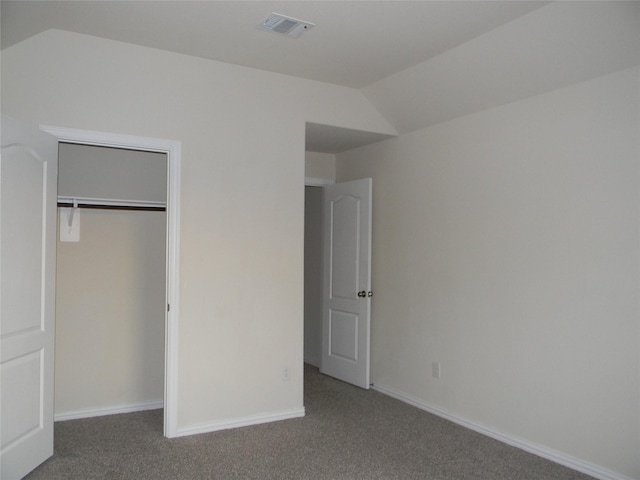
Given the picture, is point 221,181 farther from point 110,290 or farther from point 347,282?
point 347,282

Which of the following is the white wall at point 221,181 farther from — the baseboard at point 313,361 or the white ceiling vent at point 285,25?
the baseboard at point 313,361

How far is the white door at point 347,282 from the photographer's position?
5.07 m

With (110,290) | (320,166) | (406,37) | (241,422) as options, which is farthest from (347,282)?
(406,37)

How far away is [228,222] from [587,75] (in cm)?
258

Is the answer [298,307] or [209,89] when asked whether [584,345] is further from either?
[209,89]

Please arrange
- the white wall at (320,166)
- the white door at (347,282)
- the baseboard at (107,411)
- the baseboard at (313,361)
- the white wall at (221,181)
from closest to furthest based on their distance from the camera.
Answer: the white wall at (221,181) < the baseboard at (107,411) < the white door at (347,282) < the white wall at (320,166) < the baseboard at (313,361)

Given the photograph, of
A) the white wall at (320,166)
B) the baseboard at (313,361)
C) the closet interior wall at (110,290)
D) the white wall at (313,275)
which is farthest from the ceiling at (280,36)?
the baseboard at (313,361)

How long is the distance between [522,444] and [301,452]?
1495 mm

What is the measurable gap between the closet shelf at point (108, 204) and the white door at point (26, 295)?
2.72ft

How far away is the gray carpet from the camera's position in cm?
318

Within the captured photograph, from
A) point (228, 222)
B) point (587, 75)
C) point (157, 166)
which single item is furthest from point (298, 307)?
point (587, 75)

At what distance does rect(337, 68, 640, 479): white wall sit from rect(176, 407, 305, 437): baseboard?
43.9 inches

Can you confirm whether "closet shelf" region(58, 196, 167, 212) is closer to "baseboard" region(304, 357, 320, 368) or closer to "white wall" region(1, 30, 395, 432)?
"white wall" region(1, 30, 395, 432)

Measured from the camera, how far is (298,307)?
4.28 metres
